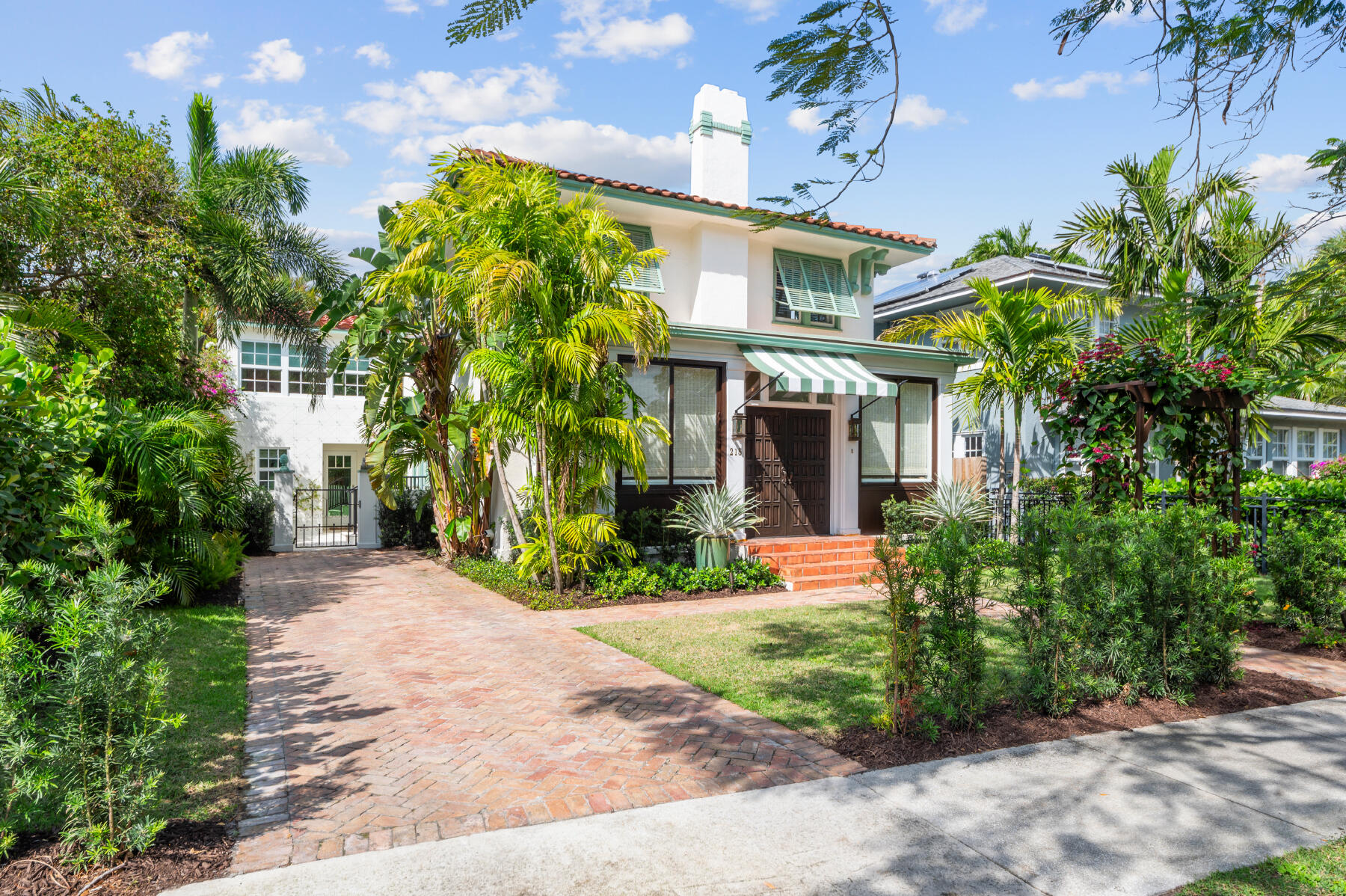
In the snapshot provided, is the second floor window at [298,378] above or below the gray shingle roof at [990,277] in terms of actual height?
below

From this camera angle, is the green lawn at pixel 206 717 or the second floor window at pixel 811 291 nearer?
the green lawn at pixel 206 717

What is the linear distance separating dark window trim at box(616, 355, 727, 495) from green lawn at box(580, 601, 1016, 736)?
130 inches

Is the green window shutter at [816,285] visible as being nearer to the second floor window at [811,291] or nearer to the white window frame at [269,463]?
the second floor window at [811,291]

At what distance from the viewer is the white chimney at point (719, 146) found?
16.5 metres

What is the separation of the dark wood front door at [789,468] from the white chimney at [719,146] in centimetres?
503

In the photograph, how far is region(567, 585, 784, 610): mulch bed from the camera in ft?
36.1

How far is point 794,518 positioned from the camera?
1505cm

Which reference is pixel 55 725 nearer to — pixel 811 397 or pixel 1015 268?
pixel 811 397

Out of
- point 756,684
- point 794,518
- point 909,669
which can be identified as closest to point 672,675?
point 756,684

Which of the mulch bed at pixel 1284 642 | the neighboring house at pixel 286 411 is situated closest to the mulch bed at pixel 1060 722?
the mulch bed at pixel 1284 642

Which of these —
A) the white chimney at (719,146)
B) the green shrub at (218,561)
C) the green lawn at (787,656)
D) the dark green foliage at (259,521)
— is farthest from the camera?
the dark green foliage at (259,521)

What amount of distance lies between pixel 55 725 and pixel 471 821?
1987mm

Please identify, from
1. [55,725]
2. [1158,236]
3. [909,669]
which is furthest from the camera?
[1158,236]

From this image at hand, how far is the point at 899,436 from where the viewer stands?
16.0 meters
